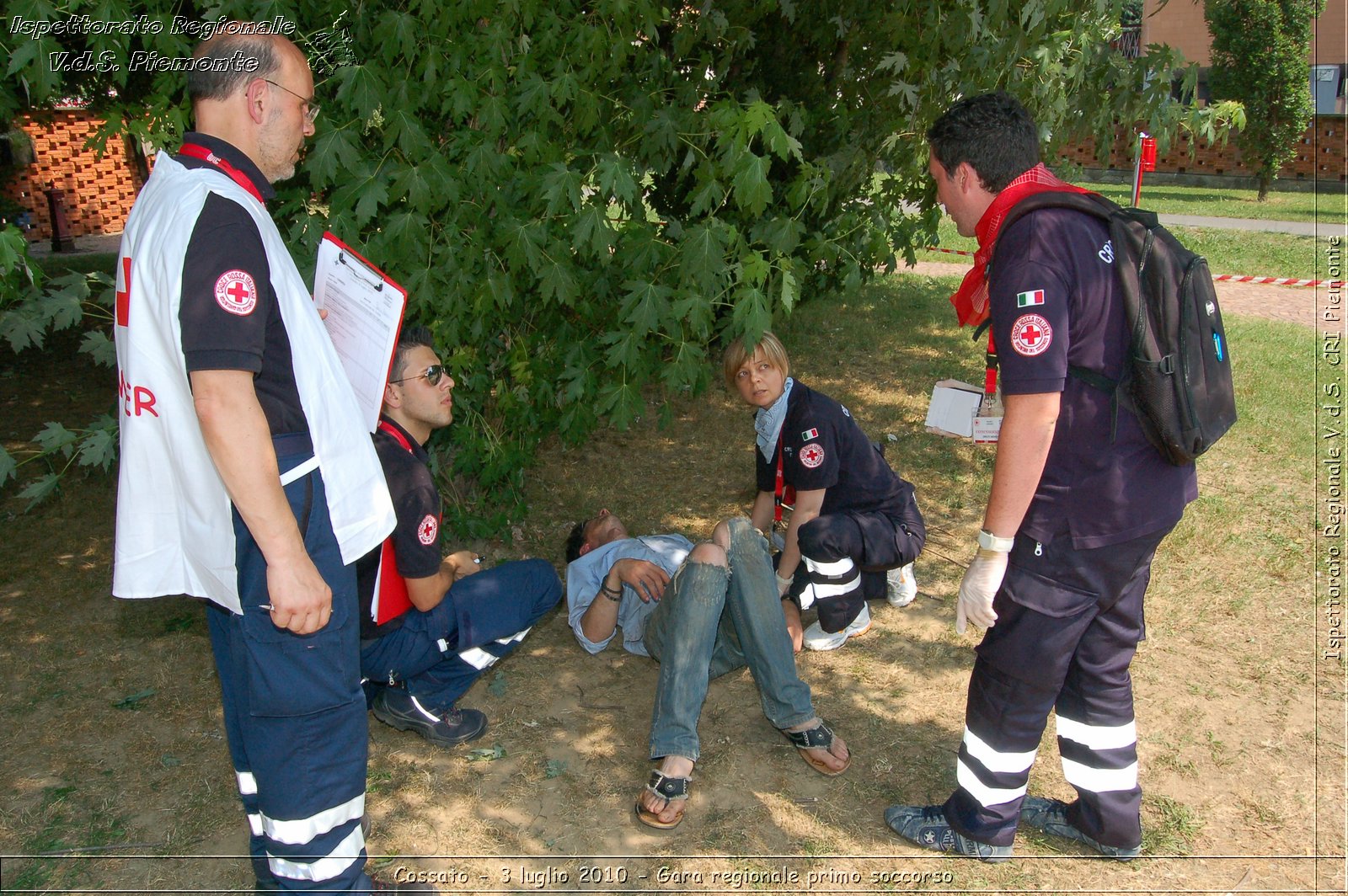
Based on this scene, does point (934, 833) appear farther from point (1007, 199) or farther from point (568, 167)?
point (568, 167)

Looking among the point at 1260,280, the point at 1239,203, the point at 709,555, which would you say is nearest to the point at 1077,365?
the point at 709,555

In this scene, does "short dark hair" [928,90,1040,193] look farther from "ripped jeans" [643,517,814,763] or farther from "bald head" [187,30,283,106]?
"bald head" [187,30,283,106]

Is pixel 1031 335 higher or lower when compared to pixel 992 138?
lower

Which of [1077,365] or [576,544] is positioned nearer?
[1077,365]

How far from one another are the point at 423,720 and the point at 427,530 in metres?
0.83

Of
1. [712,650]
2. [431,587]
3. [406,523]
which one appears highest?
[406,523]

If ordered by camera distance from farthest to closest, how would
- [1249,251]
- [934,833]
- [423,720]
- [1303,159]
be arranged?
[1303,159] < [1249,251] < [423,720] < [934,833]

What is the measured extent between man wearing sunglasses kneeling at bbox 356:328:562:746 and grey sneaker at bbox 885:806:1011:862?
4.51 ft

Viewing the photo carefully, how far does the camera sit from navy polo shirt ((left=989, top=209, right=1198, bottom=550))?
7.94 ft

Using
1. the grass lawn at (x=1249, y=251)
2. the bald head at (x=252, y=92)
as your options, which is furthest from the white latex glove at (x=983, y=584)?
the grass lawn at (x=1249, y=251)

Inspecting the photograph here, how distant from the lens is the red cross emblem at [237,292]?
2.02 metres

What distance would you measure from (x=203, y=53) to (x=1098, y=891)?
3.13 metres

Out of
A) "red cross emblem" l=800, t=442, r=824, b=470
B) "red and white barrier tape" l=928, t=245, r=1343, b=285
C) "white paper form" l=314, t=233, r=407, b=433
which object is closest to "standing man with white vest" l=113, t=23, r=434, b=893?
"white paper form" l=314, t=233, r=407, b=433

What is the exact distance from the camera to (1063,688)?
2.86 meters
